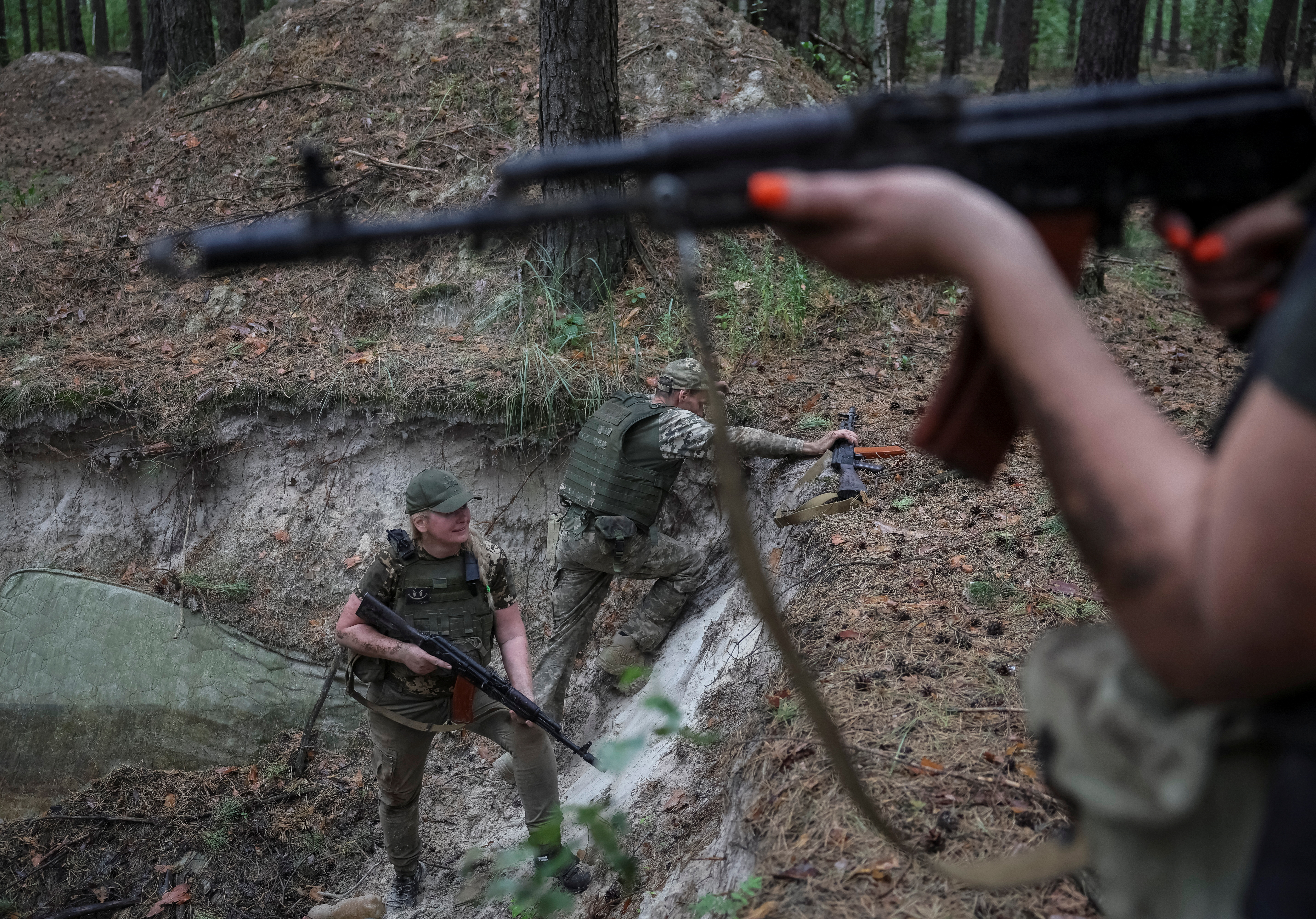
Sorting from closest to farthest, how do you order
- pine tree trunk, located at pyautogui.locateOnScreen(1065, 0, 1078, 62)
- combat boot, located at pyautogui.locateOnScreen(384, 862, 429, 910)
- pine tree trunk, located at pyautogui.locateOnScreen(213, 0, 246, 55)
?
combat boot, located at pyautogui.locateOnScreen(384, 862, 429, 910) → pine tree trunk, located at pyautogui.locateOnScreen(213, 0, 246, 55) → pine tree trunk, located at pyautogui.locateOnScreen(1065, 0, 1078, 62)

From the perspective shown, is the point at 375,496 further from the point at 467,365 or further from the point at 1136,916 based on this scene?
the point at 1136,916

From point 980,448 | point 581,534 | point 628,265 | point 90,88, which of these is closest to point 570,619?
point 581,534

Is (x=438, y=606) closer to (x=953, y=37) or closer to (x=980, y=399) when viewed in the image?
(x=980, y=399)

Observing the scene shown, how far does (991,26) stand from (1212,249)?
30794mm

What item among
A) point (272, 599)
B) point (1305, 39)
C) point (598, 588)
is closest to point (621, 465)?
point (598, 588)

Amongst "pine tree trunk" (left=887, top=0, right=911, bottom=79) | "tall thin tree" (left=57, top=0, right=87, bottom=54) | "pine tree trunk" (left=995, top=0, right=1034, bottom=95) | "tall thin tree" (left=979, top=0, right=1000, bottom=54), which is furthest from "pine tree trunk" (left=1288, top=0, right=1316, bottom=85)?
"tall thin tree" (left=57, top=0, right=87, bottom=54)

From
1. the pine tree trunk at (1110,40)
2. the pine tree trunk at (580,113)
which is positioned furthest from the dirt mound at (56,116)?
the pine tree trunk at (1110,40)

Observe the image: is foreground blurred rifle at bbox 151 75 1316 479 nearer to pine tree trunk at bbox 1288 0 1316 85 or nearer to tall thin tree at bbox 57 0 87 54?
pine tree trunk at bbox 1288 0 1316 85

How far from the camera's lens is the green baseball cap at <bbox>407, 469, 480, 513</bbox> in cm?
522

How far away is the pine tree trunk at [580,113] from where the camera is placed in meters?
7.78

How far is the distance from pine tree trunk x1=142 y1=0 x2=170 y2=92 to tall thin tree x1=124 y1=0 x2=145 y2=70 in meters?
5.71

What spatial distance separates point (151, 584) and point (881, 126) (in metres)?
8.38

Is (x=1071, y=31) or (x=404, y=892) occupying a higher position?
(x=1071, y=31)

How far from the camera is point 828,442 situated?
581cm
